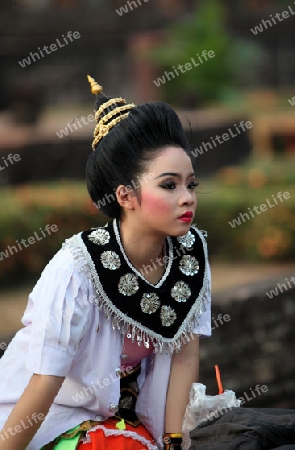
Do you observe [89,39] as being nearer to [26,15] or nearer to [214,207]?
[26,15]

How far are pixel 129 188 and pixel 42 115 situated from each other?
911 centimetres

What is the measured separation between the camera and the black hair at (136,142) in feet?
10.6

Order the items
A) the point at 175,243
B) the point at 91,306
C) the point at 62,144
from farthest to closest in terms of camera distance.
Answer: the point at 62,144
the point at 175,243
the point at 91,306

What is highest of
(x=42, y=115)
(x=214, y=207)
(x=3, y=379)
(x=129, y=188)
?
(x=42, y=115)

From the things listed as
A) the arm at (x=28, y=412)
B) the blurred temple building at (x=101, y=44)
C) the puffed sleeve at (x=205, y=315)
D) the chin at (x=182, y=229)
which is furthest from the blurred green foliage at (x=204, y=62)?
the arm at (x=28, y=412)

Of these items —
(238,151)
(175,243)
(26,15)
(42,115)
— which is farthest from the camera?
(26,15)

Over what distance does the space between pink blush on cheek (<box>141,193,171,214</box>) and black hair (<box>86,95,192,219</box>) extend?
8 cm

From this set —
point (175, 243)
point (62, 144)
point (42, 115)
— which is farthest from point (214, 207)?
point (175, 243)

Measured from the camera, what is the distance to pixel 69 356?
313cm

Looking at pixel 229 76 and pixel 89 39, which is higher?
pixel 89 39

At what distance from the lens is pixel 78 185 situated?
29.7ft

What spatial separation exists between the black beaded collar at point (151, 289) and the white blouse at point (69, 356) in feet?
0.18

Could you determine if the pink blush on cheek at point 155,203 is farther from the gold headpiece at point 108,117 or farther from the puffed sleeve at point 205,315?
the puffed sleeve at point 205,315

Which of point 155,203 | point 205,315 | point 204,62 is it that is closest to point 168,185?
point 155,203
